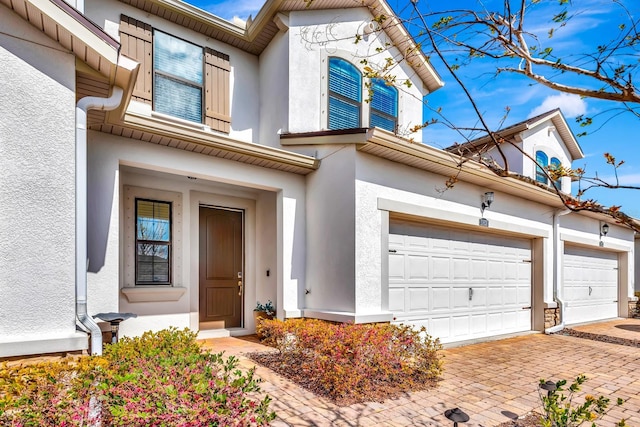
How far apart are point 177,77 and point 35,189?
475cm

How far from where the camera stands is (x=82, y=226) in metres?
3.94

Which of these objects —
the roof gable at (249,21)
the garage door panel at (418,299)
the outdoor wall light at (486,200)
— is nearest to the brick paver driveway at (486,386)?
the garage door panel at (418,299)

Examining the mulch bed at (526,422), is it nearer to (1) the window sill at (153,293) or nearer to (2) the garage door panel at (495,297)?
(2) the garage door panel at (495,297)

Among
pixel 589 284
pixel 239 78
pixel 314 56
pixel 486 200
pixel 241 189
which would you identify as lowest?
pixel 589 284

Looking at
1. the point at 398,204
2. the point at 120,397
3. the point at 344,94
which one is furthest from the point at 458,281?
the point at 120,397

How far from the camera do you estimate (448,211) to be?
7523 millimetres

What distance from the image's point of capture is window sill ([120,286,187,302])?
6332 millimetres

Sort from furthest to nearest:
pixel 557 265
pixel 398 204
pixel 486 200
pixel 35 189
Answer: pixel 557 265 < pixel 486 200 < pixel 398 204 < pixel 35 189

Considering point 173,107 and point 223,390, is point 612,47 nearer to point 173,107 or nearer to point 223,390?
Answer: point 223,390

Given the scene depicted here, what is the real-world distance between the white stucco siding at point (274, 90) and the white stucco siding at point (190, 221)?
4.37ft

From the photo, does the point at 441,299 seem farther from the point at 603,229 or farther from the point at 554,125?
the point at 554,125

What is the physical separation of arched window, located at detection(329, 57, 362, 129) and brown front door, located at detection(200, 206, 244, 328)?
3.01 metres

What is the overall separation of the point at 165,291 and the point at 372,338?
3.87 m

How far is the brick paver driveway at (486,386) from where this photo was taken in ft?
13.2
